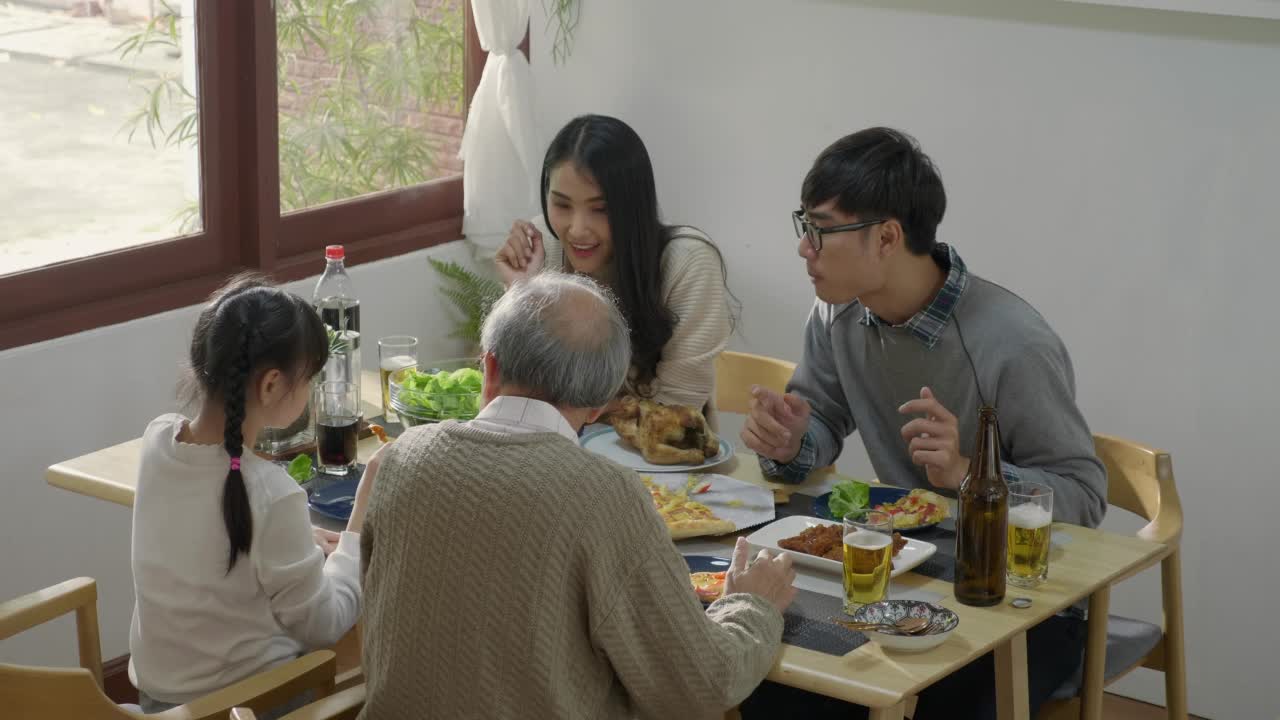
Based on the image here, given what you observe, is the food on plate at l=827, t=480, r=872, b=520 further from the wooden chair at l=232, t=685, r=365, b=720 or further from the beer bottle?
the wooden chair at l=232, t=685, r=365, b=720

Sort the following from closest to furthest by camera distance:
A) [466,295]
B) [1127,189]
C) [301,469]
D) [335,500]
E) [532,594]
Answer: [532,594] → [335,500] → [301,469] → [1127,189] → [466,295]

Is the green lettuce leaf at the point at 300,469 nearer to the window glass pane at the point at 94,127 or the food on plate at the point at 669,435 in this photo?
the food on plate at the point at 669,435

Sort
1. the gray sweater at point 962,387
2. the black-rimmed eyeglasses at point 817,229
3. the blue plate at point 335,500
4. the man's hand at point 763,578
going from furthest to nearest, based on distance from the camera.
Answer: the black-rimmed eyeglasses at point 817,229
the gray sweater at point 962,387
the blue plate at point 335,500
the man's hand at point 763,578

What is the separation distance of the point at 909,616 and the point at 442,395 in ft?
3.49

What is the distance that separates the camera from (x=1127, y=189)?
354cm

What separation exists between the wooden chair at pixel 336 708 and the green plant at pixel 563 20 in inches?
112

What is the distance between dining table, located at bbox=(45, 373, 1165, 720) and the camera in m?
1.83

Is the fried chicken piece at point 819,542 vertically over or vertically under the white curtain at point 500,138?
under

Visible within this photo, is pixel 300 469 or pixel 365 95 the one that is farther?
pixel 365 95

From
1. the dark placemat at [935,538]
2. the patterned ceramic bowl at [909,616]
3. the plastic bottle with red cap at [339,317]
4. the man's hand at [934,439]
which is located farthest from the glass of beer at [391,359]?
the patterned ceramic bowl at [909,616]

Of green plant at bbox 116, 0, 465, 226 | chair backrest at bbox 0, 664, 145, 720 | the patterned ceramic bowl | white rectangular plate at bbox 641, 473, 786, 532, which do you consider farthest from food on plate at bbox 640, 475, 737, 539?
green plant at bbox 116, 0, 465, 226

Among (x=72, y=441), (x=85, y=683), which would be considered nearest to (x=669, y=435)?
(x=85, y=683)

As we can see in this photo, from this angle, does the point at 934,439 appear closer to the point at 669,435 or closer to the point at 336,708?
the point at 669,435

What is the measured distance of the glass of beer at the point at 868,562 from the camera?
6.57 ft
